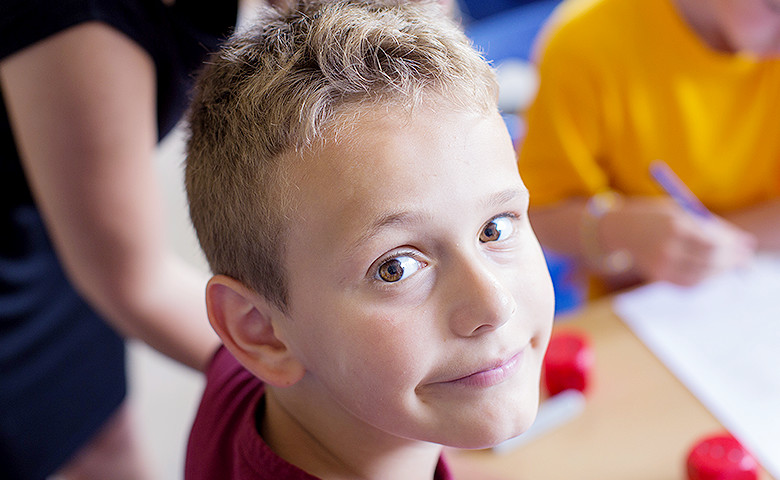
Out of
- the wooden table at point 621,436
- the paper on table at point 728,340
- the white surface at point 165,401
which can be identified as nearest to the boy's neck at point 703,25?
the paper on table at point 728,340

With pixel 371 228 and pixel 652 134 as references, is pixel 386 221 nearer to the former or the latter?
pixel 371 228

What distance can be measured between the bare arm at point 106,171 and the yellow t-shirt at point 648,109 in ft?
2.02

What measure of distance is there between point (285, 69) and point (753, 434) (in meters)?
0.60

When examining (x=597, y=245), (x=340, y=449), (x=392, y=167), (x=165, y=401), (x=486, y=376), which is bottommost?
(x=165, y=401)

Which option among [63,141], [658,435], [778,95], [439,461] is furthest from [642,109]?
[63,141]

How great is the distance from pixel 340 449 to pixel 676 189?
73 cm

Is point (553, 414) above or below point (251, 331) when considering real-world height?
below

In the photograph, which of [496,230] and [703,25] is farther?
[703,25]

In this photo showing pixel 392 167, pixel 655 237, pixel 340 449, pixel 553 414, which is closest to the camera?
pixel 392 167

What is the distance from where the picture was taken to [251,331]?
514mm

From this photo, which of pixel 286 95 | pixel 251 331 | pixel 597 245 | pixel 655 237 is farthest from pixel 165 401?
pixel 286 95

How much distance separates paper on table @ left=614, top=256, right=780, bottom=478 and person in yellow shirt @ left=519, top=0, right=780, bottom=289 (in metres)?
0.03

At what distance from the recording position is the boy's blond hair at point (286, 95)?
46 cm

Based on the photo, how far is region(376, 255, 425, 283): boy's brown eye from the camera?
17.5 inches
